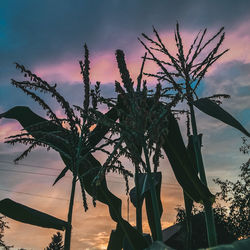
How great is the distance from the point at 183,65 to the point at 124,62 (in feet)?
1.48

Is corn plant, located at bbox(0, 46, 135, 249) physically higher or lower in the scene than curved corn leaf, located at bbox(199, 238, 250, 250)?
higher

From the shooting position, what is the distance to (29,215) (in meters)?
1.51

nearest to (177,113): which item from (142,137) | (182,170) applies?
(182,170)

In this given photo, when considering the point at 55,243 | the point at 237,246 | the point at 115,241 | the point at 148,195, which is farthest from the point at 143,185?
the point at 55,243

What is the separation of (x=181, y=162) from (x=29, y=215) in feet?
2.79

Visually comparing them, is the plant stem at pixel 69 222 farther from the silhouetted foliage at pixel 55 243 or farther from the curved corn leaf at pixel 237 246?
the silhouetted foliage at pixel 55 243

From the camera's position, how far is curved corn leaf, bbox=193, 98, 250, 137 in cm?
127

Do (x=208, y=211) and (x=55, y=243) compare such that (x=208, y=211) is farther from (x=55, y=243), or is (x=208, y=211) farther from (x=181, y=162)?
(x=55, y=243)

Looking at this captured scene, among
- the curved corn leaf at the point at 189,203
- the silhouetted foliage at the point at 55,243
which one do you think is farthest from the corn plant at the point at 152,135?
the silhouetted foliage at the point at 55,243

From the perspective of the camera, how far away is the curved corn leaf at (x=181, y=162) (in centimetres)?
147

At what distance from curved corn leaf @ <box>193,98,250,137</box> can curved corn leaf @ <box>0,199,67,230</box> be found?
93cm

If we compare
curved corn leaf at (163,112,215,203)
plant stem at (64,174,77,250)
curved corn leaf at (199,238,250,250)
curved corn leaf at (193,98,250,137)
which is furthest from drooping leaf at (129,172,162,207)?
curved corn leaf at (199,238,250,250)

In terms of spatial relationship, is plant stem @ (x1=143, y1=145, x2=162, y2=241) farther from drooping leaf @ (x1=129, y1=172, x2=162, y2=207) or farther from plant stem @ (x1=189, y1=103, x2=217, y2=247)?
drooping leaf @ (x1=129, y1=172, x2=162, y2=207)

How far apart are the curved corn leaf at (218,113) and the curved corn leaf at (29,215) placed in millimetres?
925
